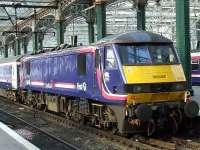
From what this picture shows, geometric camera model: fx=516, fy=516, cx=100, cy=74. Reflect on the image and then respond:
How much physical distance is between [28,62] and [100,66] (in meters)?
13.7

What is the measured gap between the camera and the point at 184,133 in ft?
52.6

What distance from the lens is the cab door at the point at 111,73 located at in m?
14.8

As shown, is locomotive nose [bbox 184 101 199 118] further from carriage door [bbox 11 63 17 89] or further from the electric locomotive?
carriage door [bbox 11 63 17 89]

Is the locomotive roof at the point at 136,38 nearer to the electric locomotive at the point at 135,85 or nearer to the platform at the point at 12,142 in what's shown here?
the electric locomotive at the point at 135,85

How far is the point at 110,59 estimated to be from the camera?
1538 cm

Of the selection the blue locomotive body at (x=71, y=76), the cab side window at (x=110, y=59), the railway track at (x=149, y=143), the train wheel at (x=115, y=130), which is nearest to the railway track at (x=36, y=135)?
the railway track at (x=149, y=143)

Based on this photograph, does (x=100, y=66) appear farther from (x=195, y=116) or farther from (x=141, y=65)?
(x=195, y=116)

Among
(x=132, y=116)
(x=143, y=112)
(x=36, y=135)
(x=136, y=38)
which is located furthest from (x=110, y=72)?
(x=36, y=135)

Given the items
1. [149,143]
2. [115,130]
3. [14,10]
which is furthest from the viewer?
[14,10]

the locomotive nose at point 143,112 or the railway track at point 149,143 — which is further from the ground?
the locomotive nose at point 143,112

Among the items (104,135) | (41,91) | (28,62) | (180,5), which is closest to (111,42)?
(104,135)

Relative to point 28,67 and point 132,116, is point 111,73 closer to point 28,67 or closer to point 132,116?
point 132,116

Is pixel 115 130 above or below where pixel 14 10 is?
below

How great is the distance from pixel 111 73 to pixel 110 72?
0.27 ft
